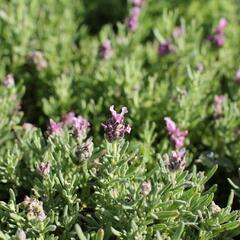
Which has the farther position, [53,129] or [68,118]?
[68,118]

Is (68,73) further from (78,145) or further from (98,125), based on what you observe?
(78,145)

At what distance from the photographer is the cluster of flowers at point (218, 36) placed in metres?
2.89

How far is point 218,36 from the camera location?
2912mm

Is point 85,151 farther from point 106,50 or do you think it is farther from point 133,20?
point 133,20

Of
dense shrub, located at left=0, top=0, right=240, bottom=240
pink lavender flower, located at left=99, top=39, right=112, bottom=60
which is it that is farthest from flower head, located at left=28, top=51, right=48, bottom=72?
pink lavender flower, located at left=99, top=39, right=112, bottom=60

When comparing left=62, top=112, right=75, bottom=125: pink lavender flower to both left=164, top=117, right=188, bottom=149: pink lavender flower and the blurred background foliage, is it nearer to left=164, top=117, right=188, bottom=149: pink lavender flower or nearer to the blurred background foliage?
the blurred background foliage

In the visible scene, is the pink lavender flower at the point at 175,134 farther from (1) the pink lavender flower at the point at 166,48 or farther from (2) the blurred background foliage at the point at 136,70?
(1) the pink lavender flower at the point at 166,48

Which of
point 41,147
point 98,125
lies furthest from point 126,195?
point 98,125

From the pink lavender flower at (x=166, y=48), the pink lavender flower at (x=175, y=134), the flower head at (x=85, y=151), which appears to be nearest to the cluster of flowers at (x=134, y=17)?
the pink lavender flower at (x=166, y=48)

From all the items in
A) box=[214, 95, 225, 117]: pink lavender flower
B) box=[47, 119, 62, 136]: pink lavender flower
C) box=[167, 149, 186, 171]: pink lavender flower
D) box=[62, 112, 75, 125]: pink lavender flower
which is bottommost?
box=[167, 149, 186, 171]: pink lavender flower

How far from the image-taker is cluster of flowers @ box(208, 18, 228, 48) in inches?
114

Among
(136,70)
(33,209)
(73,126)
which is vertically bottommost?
(33,209)

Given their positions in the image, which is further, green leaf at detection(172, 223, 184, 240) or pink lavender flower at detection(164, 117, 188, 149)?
pink lavender flower at detection(164, 117, 188, 149)

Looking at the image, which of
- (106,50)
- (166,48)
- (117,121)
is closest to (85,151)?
(117,121)
